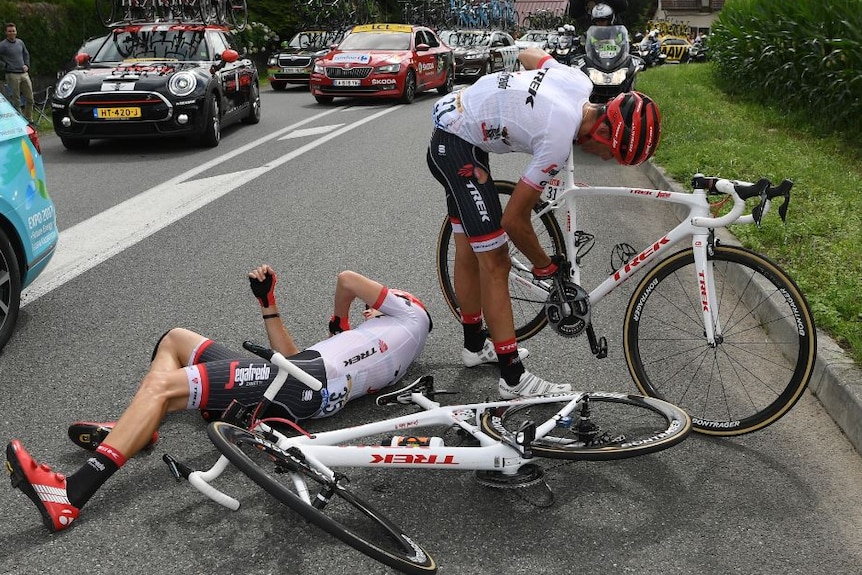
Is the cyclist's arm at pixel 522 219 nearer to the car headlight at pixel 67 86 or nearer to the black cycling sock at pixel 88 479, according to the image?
the black cycling sock at pixel 88 479

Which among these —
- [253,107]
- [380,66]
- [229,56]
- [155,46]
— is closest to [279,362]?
[229,56]

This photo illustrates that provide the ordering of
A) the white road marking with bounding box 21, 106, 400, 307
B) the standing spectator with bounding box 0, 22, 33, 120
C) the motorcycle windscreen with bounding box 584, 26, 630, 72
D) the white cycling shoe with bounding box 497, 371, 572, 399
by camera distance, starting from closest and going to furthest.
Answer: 1. the white cycling shoe with bounding box 497, 371, 572, 399
2. the white road marking with bounding box 21, 106, 400, 307
3. the motorcycle windscreen with bounding box 584, 26, 630, 72
4. the standing spectator with bounding box 0, 22, 33, 120

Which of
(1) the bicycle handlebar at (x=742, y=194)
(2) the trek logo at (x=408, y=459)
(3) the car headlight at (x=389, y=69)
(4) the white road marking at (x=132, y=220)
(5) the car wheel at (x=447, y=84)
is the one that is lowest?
(5) the car wheel at (x=447, y=84)

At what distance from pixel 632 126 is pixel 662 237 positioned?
78 cm

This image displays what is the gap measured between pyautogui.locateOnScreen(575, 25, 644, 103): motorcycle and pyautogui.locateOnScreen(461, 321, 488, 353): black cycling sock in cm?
871

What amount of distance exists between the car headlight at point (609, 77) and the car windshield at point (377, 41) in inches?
342

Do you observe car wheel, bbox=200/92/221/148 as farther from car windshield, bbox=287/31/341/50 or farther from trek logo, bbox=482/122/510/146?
car windshield, bbox=287/31/341/50

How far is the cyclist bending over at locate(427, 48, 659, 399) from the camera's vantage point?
12.8 ft

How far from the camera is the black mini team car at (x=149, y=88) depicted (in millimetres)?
11906

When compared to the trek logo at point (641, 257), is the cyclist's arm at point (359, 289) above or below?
below

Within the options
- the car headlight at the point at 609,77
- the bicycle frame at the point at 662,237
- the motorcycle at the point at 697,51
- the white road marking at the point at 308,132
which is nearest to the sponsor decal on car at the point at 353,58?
the white road marking at the point at 308,132

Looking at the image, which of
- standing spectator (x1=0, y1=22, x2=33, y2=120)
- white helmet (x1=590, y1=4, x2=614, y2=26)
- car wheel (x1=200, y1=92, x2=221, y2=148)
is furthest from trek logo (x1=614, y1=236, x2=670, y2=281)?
standing spectator (x1=0, y1=22, x2=33, y2=120)

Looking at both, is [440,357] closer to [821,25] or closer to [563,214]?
[563,214]

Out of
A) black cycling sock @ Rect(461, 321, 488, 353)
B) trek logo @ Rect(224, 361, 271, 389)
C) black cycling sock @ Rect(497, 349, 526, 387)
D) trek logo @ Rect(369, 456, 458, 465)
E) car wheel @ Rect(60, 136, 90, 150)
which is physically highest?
trek logo @ Rect(224, 361, 271, 389)
